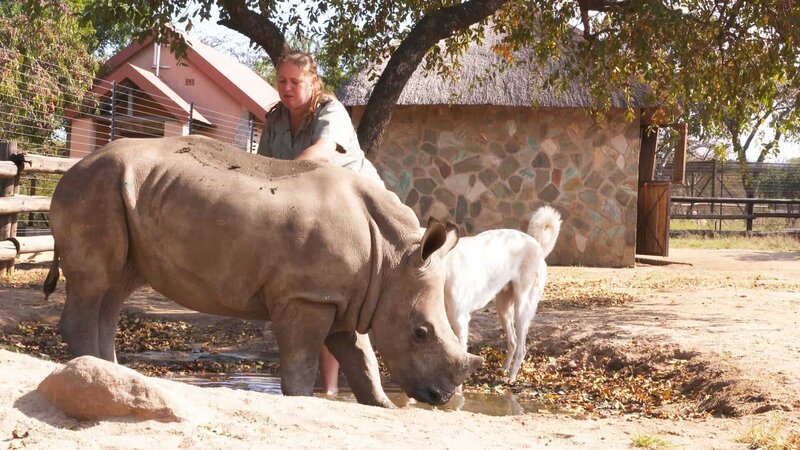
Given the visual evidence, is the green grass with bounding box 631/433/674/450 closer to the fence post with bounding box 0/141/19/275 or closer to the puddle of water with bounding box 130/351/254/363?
the puddle of water with bounding box 130/351/254/363

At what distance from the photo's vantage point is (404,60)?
31.9ft

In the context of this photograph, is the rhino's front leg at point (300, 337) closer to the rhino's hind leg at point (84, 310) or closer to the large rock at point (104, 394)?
the rhino's hind leg at point (84, 310)

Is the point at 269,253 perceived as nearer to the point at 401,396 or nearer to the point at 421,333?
the point at 421,333

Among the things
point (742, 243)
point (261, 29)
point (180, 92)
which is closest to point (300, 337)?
point (261, 29)

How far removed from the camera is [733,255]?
19047 mm

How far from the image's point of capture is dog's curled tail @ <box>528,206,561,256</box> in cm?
866

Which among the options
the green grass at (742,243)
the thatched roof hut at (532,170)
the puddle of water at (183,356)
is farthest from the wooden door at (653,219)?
the puddle of water at (183,356)

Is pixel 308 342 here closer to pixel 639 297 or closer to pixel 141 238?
pixel 141 238

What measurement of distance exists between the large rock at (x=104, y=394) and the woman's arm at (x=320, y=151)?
1930 millimetres

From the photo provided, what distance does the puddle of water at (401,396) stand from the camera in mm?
6180

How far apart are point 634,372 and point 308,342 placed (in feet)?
10.7

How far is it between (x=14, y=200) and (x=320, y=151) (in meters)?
7.14

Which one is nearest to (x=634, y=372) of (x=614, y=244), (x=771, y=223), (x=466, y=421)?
(x=466, y=421)

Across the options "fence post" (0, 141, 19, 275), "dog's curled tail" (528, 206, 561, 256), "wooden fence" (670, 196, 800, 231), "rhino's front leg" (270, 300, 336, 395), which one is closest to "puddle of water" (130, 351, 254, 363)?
"dog's curled tail" (528, 206, 561, 256)
